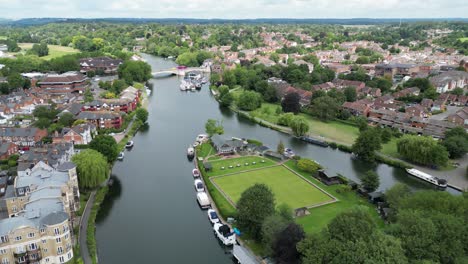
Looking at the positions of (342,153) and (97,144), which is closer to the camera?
(97,144)

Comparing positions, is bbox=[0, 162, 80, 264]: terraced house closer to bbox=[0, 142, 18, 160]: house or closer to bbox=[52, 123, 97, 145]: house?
bbox=[0, 142, 18, 160]: house

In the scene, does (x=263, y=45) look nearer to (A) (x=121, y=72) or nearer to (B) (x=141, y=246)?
(A) (x=121, y=72)

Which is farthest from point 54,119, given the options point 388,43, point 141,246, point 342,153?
point 388,43

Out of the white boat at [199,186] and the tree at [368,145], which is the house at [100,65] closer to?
the white boat at [199,186]

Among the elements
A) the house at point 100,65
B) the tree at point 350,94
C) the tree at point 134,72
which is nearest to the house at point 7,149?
the tree at point 134,72

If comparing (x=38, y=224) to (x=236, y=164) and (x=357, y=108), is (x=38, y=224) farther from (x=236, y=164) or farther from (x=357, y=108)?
(x=357, y=108)

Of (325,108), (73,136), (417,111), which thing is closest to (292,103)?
(325,108)
